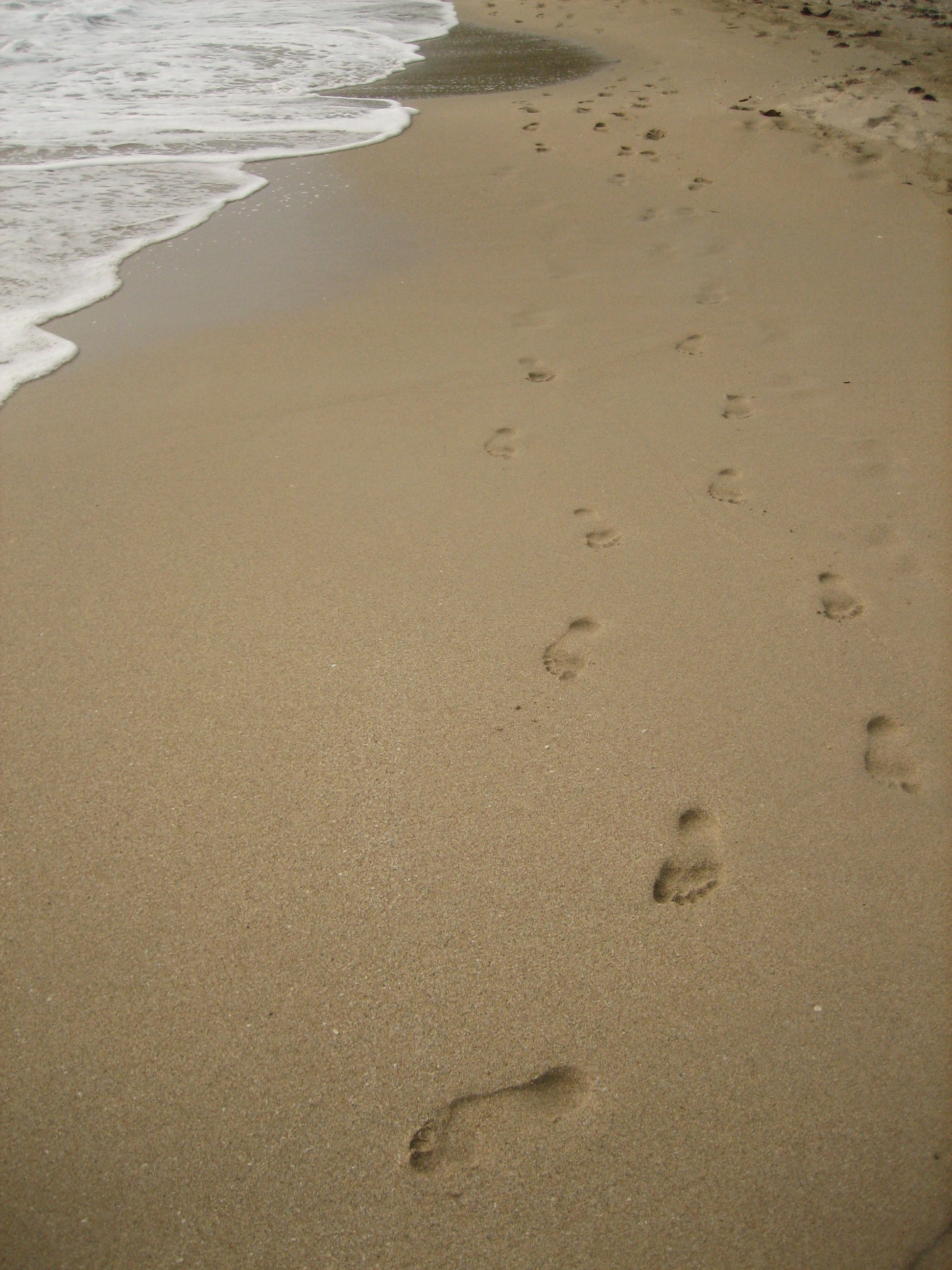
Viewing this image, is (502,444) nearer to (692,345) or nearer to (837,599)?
(692,345)

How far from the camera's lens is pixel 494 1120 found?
4.91ft

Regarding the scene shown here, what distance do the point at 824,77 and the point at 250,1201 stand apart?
7786mm

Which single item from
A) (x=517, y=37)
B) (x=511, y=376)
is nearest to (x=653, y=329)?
(x=511, y=376)

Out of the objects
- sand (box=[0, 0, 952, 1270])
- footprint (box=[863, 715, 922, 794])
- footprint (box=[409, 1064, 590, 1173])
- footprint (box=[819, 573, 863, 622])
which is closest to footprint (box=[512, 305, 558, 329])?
sand (box=[0, 0, 952, 1270])

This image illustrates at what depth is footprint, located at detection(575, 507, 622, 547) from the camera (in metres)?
2.63

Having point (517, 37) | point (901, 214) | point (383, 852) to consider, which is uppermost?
point (517, 37)

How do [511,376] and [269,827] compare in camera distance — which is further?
[511,376]

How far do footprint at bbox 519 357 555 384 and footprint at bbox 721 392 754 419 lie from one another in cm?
68

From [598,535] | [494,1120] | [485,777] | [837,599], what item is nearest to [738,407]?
[598,535]

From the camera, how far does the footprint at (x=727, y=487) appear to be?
2783 millimetres

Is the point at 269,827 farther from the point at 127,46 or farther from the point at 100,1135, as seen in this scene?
the point at 127,46

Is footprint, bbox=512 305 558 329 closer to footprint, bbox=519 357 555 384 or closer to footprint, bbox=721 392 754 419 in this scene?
footprint, bbox=519 357 555 384

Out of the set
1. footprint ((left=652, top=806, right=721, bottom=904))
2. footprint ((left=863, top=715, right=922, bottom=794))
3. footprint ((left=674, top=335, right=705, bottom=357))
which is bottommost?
footprint ((left=652, top=806, right=721, bottom=904))

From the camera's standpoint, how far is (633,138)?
229 inches
